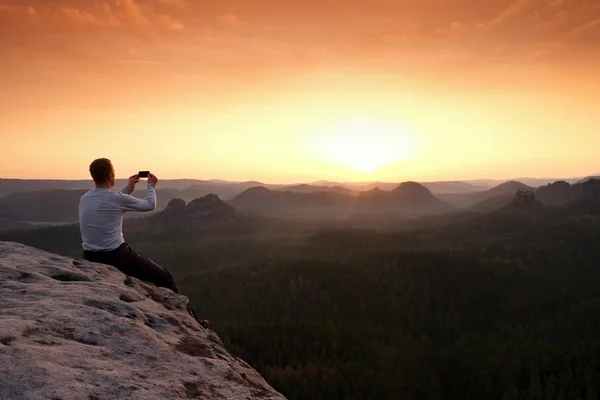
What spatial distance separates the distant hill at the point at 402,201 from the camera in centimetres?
12244

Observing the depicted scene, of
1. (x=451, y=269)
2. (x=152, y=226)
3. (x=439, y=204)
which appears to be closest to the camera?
(x=451, y=269)

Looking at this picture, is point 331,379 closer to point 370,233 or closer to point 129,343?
point 129,343

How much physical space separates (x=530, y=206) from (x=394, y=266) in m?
41.4

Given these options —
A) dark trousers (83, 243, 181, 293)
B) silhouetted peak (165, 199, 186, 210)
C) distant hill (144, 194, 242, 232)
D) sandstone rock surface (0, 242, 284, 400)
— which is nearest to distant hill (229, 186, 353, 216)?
distant hill (144, 194, 242, 232)

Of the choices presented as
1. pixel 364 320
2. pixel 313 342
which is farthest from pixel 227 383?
pixel 364 320

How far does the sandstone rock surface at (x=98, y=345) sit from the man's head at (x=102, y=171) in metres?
1.55

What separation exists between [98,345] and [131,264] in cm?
390

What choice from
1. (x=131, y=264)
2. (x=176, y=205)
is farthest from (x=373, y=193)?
(x=131, y=264)

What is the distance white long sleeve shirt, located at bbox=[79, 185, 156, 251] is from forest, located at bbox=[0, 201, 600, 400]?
589cm

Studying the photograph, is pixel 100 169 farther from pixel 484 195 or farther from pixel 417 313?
pixel 484 195

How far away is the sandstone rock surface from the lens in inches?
156

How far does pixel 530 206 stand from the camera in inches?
2466

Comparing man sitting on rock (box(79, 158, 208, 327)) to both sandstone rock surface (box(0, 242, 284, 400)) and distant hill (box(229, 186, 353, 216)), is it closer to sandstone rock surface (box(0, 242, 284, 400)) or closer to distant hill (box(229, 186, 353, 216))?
sandstone rock surface (box(0, 242, 284, 400))

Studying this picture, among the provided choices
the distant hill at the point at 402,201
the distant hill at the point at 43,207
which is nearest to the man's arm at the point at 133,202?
the distant hill at the point at 402,201
